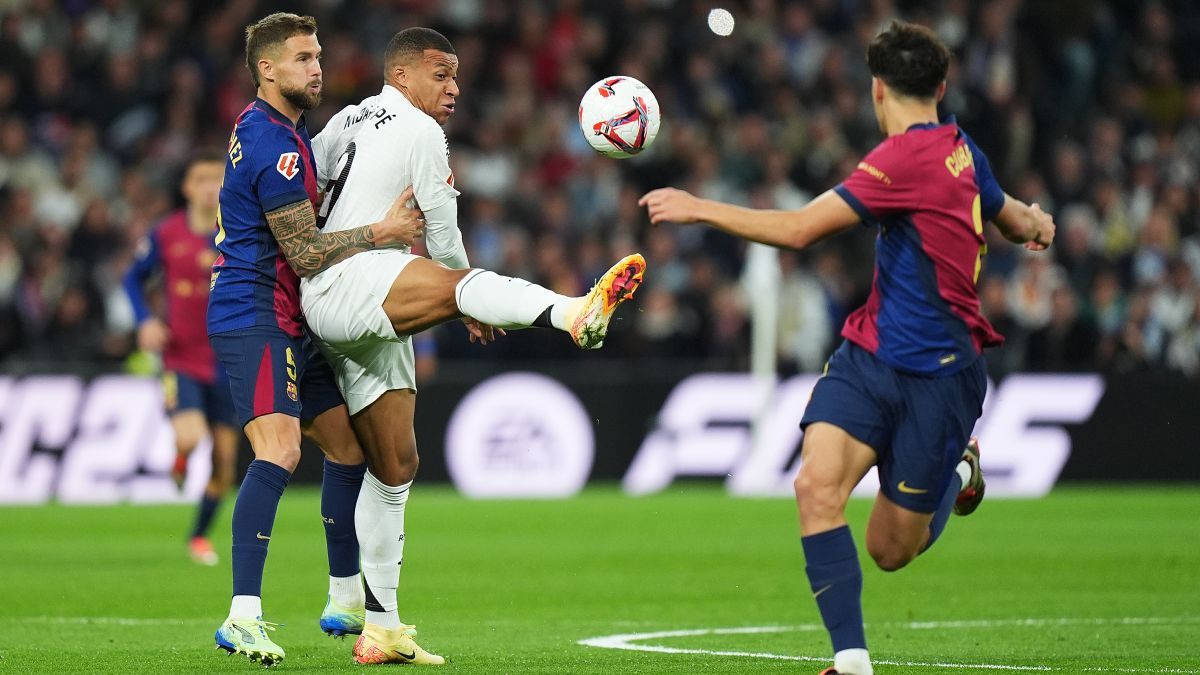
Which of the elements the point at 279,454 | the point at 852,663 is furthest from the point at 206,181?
the point at 852,663

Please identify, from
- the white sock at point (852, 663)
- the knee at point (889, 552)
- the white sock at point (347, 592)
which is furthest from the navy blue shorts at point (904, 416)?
the white sock at point (347, 592)

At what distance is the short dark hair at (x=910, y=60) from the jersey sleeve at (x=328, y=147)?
2.23 meters

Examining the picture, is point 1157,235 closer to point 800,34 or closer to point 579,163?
point 800,34

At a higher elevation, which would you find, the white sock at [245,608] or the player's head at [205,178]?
the player's head at [205,178]

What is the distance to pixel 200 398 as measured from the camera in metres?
11.8

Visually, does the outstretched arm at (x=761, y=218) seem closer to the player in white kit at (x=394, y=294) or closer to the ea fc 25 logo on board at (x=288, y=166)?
the player in white kit at (x=394, y=294)

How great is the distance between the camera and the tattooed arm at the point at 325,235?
6699 millimetres

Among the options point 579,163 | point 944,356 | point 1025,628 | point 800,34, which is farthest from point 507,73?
point 944,356

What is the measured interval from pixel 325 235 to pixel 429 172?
1.53 feet

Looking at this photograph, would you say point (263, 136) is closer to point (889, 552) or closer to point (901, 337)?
point (901, 337)

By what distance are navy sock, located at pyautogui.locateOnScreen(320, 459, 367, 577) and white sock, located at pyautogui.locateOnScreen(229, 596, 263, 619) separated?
766mm

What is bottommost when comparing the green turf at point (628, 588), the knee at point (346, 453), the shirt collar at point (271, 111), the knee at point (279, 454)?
the green turf at point (628, 588)

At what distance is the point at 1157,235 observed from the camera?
63.5 feet

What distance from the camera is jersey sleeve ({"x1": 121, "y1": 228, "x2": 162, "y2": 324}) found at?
11.9m
